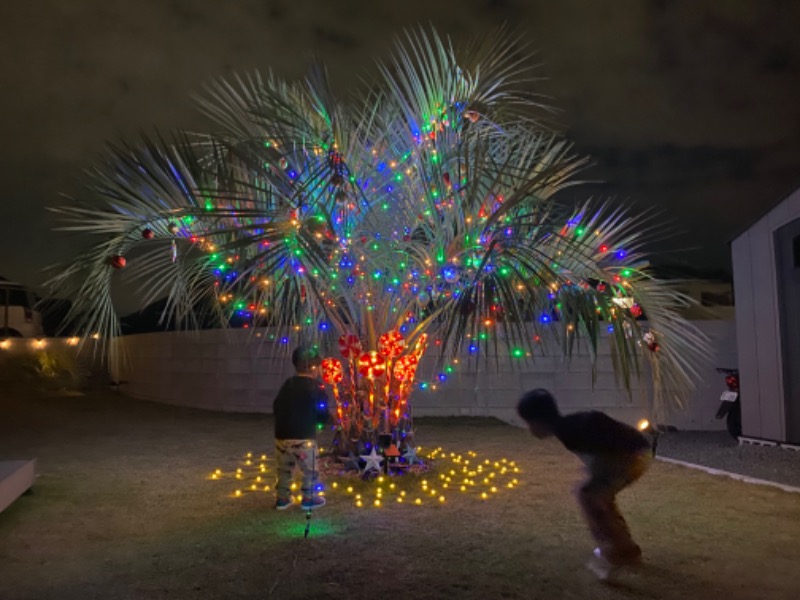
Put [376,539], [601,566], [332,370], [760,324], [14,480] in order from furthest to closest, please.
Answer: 1. [760,324]
2. [332,370]
3. [14,480]
4. [376,539]
5. [601,566]

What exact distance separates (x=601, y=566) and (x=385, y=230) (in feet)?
11.1

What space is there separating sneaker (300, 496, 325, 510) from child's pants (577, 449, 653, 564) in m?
2.32

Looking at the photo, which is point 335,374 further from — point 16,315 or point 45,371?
point 16,315

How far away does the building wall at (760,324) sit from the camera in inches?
328

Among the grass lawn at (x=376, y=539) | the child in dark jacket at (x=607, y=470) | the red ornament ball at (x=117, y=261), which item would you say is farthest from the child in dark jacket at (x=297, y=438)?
the child in dark jacket at (x=607, y=470)

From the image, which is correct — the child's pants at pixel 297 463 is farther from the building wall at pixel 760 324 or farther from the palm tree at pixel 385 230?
the building wall at pixel 760 324

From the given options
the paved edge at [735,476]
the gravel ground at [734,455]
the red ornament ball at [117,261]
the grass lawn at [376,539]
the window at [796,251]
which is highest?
the window at [796,251]

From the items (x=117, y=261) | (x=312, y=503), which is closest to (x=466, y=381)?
(x=312, y=503)

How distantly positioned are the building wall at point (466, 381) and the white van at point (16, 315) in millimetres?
11306

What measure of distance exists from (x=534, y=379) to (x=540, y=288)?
612 cm

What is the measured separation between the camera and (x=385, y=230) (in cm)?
639

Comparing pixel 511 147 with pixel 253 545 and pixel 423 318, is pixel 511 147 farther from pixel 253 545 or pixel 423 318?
pixel 253 545

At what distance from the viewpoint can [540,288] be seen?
550 centimetres

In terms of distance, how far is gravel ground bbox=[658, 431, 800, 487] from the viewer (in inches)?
275
